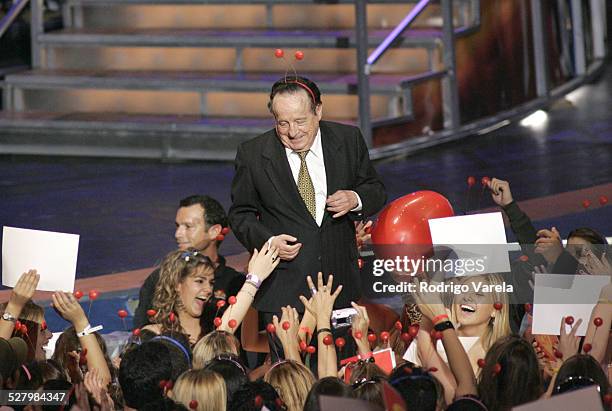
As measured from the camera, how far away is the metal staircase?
31.2 feet

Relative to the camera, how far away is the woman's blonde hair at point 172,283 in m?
5.11

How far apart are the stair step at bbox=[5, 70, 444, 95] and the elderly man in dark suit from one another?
4.62 m

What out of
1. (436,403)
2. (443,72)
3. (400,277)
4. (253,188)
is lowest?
(436,403)

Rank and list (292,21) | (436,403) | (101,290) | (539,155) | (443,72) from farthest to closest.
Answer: (292,21), (443,72), (539,155), (101,290), (436,403)

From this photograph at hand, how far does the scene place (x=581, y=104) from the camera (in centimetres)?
1061

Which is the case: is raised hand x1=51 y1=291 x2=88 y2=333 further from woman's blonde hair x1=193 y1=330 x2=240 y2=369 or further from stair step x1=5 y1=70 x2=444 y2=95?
stair step x1=5 y1=70 x2=444 y2=95

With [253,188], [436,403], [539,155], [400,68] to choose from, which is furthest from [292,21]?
[436,403]

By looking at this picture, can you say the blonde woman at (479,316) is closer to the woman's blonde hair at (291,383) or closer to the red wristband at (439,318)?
the red wristband at (439,318)

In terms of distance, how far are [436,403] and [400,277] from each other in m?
0.93

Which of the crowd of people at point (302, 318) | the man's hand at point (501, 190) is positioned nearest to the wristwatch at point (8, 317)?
the crowd of people at point (302, 318)

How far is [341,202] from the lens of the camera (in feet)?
15.0

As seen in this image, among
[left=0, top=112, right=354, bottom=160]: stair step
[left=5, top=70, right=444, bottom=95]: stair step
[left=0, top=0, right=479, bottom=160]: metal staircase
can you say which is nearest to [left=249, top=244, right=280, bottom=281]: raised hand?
[left=0, top=0, right=479, bottom=160]: metal staircase

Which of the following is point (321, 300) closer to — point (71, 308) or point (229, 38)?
point (71, 308)

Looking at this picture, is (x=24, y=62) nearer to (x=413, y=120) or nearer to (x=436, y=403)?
(x=413, y=120)
